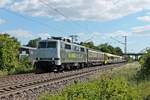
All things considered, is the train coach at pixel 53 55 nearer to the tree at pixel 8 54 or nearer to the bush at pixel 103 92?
the tree at pixel 8 54

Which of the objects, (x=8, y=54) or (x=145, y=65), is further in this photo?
(x=8, y=54)

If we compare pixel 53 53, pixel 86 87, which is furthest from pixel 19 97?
pixel 53 53

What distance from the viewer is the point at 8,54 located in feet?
143

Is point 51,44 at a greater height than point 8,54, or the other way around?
point 51,44

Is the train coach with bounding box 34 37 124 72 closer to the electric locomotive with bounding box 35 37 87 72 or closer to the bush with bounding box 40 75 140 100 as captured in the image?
the electric locomotive with bounding box 35 37 87 72

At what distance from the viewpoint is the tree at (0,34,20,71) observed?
4241 cm

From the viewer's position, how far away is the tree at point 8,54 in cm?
4241

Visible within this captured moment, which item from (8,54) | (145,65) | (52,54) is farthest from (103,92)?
(8,54)

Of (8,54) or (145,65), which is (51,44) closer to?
(8,54)

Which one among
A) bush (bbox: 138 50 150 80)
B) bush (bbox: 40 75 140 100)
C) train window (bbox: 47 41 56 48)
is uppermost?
train window (bbox: 47 41 56 48)

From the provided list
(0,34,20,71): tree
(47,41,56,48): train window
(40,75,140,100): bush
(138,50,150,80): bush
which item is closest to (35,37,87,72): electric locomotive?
(47,41,56,48): train window

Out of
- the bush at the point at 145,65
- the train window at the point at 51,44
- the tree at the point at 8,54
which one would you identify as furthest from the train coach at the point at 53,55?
the bush at the point at 145,65

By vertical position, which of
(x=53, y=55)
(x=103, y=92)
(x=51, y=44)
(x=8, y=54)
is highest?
(x=51, y=44)

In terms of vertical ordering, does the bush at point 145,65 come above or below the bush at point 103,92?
above
